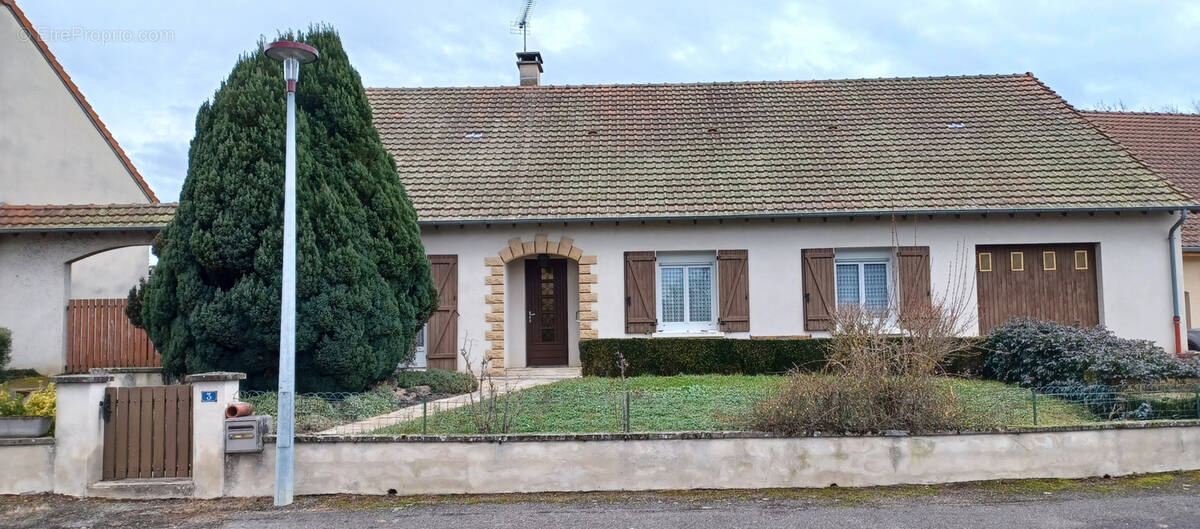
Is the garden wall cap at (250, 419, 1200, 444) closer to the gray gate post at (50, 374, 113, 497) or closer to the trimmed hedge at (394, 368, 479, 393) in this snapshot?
the gray gate post at (50, 374, 113, 497)

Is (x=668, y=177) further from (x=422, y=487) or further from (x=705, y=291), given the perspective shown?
(x=422, y=487)

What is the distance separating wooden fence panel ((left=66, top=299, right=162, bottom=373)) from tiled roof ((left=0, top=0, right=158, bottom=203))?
4.31 metres

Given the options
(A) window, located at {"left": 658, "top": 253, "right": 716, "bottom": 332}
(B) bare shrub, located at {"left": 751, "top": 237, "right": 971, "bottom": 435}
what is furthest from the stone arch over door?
(B) bare shrub, located at {"left": 751, "top": 237, "right": 971, "bottom": 435}

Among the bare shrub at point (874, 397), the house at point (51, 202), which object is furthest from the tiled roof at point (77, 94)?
the bare shrub at point (874, 397)

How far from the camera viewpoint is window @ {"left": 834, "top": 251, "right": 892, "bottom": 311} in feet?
46.6

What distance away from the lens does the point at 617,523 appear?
255 inches

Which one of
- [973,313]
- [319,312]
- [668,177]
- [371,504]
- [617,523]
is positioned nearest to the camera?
[617,523]

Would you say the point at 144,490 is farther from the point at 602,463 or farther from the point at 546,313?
the point at 546,313

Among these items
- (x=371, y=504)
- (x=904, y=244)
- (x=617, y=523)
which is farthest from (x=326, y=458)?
(x=904, y=244)

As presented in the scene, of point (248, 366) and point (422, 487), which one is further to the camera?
point (248, 366)

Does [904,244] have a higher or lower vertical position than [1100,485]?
higher

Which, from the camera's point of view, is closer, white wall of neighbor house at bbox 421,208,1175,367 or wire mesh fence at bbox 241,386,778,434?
wire mesh fence at bbox 241,386,778,434

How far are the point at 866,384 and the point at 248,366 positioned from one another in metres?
6.65

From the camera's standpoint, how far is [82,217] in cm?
1365
